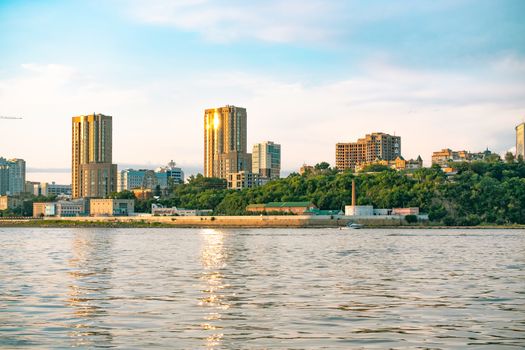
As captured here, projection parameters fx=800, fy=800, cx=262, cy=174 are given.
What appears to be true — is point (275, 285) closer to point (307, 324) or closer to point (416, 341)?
point (307, 324)

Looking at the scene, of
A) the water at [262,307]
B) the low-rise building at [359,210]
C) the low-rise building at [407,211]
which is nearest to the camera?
the water at [262,307]

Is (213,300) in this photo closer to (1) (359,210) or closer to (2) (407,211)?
(1) (359,210)

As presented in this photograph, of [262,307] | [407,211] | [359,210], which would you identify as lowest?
[262,307]

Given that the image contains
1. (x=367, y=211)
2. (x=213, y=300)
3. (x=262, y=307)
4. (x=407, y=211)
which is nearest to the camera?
(x=262, y=307)

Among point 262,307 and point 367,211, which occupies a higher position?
point 367,211

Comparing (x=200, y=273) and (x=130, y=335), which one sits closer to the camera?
(x=130, y=335)

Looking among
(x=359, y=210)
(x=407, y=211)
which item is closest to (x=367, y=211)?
(x=359, y=210)

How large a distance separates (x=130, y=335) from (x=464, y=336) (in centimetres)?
903

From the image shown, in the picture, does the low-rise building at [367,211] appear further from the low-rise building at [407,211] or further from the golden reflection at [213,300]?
the golden reflection at [213,300]

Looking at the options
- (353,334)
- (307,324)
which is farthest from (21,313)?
(353,334)

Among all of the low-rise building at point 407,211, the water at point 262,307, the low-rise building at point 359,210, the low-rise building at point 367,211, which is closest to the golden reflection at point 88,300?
the water at point 262,307

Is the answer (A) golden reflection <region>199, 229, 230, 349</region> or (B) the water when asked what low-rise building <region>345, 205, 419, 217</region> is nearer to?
(A) golden reflection <region>199, 229, 230, 349</region>

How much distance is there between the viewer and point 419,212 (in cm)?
19988

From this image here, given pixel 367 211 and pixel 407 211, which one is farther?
pixel 367 211
